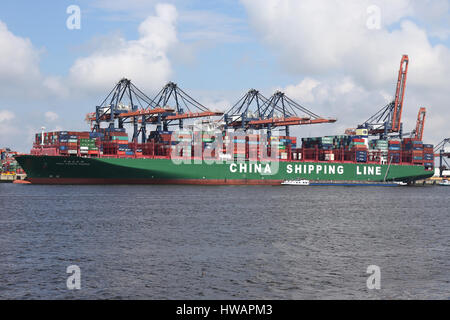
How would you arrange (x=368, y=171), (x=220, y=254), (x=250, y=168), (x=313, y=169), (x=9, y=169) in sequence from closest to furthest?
(x=220, y=254) → (x=250, y=168) → (x=313, y=169) → (x=368, y=171) → (x=9, y=169)

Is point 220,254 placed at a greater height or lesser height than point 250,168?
lesser

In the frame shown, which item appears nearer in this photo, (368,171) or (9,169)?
(368,171)

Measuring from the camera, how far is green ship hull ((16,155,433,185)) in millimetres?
88250

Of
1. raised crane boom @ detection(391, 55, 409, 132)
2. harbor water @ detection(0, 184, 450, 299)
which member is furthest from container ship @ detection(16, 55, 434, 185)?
harbor water @ detection(0, 184, 450, 299)

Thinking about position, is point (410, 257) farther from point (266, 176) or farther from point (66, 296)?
point (266, 176)

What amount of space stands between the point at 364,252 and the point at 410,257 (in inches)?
92.6

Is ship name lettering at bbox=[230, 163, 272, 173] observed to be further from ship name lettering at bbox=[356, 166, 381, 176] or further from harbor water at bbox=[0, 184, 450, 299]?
harbor water at bbox=[0, 184, 450, 299]

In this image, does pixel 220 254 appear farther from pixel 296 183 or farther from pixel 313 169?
pixel 313 169

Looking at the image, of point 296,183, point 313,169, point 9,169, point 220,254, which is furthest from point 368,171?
point 9,169

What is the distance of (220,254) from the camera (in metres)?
26.1

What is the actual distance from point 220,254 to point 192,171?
2794 inches

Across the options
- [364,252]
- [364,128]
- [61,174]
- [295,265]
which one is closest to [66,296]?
[295,265]

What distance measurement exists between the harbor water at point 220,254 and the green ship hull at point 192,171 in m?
42.3

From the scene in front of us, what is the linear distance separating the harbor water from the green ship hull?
139 feet
